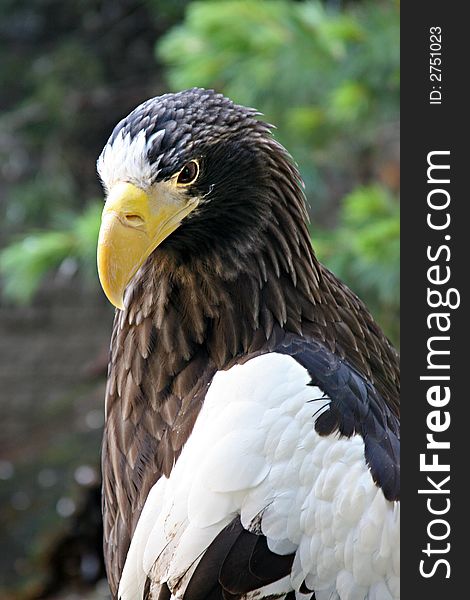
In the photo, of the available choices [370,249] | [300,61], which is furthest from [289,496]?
[300,61]

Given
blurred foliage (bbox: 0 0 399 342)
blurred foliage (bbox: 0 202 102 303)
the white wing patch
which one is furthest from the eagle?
blurred foliage (bbox: 0 202 102 303)

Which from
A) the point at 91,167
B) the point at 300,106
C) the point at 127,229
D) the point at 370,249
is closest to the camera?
the point at 127,229

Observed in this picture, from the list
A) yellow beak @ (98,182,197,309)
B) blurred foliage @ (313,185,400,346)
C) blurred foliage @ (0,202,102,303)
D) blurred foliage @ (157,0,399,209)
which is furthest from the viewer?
blurred foliage @ (0,202,102,303)

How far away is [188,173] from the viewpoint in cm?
146

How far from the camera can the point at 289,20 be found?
9.22ft

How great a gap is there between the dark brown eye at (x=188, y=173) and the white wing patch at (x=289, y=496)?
31cm

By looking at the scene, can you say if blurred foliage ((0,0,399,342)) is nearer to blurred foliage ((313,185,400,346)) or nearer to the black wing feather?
blurred foliage ((313,185,400,346))

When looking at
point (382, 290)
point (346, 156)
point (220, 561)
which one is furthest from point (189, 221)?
point (346, 156)

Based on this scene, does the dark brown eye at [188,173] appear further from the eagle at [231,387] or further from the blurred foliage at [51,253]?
the blurred foliage at [51,253]

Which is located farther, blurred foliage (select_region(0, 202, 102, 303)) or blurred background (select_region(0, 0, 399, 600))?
blurred foliage (select_region(0, 202, 102, 303))

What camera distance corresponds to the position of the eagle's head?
142 cm

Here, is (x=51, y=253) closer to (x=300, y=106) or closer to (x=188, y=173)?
(x=300, y=106)

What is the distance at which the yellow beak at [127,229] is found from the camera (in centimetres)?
140

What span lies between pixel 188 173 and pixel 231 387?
328 mm
